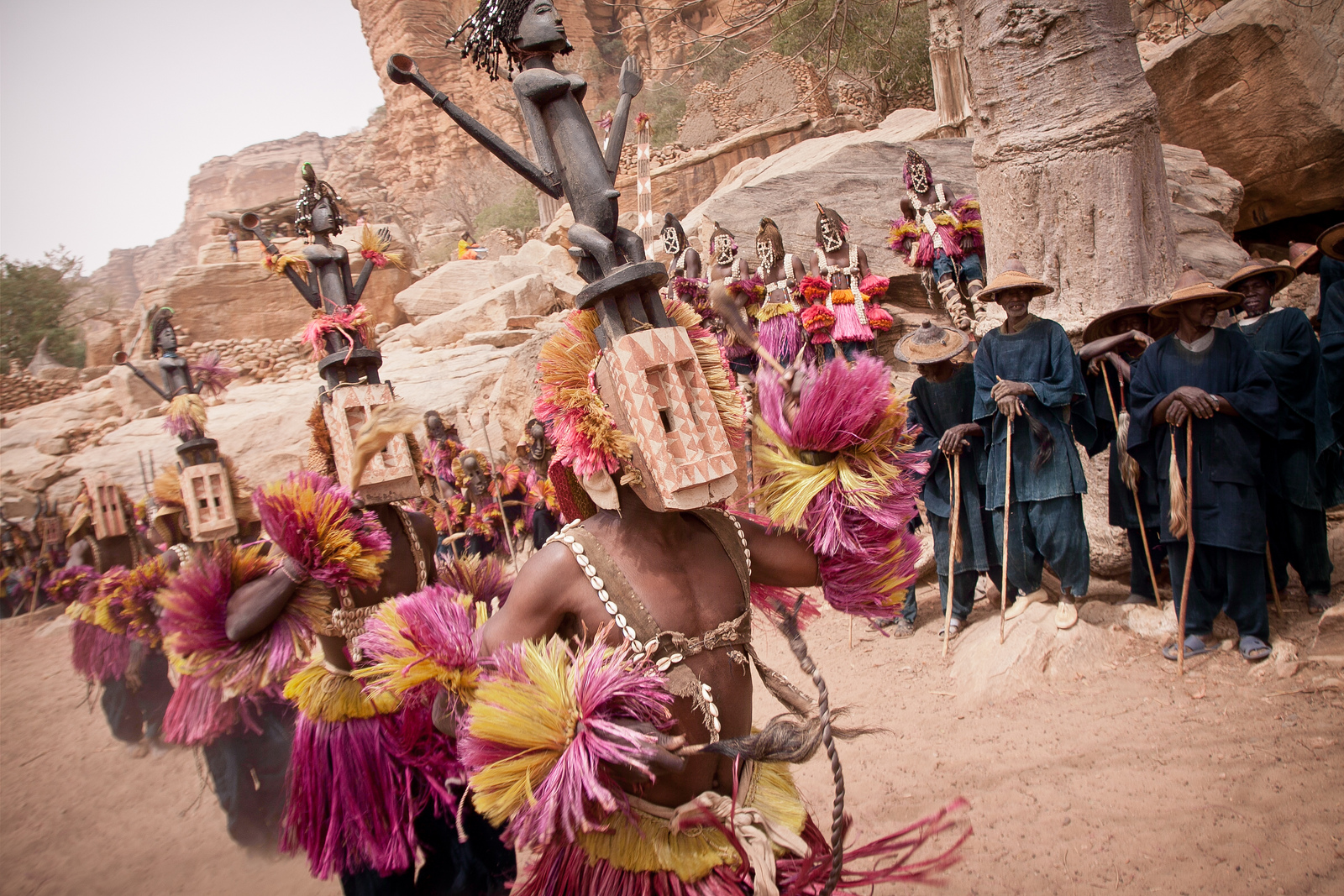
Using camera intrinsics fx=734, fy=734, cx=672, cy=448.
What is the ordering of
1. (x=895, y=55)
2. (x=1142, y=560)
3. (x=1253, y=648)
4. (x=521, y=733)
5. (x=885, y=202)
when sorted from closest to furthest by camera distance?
1. (x=521, y=733)
2. (x=1253, y=648)
3. (x=1142, y=560)
4. (x=885, y=202)
5. (x=895, y=55)

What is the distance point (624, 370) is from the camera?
65.2 inches

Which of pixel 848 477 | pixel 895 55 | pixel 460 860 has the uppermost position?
pixel 895 55

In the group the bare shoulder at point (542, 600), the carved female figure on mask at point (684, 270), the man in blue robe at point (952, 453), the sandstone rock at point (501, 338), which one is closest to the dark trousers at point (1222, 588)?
the man in blue robe at point (952, 453)

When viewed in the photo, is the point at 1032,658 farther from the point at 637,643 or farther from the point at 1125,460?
the point at 637,643

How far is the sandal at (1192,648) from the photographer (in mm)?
4070

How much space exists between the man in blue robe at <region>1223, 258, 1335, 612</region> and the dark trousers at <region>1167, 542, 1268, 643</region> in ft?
1.28

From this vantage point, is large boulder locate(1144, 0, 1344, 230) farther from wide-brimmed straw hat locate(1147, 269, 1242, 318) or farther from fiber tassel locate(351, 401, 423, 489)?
fiber tassel locate(351, 401, 423, 489)

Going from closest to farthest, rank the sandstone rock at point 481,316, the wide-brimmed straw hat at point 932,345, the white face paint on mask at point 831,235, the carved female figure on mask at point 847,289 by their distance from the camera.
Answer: the wide-brimmed straw hat at point 932,345 < the carved female figure on mask at point 847,289 < the white face paint on mask at point 831,235 < the sandstone rock at point 481,316

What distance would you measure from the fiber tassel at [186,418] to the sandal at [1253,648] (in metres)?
6.11

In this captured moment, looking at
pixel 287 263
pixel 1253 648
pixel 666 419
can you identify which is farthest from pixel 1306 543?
pixel 287 263

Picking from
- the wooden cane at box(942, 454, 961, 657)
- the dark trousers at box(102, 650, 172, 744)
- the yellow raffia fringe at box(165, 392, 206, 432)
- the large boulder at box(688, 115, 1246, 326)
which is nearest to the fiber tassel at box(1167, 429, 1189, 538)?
the wooden cane at box(942, 454, 961, 657)

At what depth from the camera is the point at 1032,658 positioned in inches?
169

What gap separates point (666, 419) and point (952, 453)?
11.8ft

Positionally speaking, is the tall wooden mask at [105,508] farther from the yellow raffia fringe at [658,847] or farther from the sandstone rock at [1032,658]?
the sandstone rock at [1032,658]
